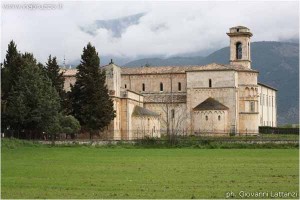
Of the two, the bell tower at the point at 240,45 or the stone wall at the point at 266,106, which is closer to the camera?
the bell tower at the point at 240,45

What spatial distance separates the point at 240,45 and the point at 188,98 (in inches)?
507

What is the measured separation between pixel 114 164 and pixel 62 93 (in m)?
35.7

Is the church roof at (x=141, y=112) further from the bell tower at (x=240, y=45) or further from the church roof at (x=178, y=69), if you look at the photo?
the bell tower at (x=240, y=45)

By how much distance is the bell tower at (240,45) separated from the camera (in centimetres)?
8150

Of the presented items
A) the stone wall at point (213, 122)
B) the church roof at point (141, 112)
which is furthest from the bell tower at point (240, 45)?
the church roof at point (141, 112)

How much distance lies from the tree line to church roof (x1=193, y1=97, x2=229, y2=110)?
1173cm

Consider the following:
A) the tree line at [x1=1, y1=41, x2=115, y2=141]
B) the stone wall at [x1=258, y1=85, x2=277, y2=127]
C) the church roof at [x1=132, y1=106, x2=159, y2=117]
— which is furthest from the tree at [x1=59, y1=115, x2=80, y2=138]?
the stone wall at [x1=258, y1=85, x2=277, y2=127]

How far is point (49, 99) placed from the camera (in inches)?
2168

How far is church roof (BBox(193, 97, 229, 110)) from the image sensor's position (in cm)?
7038

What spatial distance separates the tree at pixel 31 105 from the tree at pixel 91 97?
562 centimetres

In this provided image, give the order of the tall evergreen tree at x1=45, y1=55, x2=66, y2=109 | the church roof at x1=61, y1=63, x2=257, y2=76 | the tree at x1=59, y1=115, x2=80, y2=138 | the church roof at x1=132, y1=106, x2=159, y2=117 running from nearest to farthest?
the tree at x1=59, y1=115, x2=80, y2=138 → the tall evergreen tree at x1=45, y1=55, x2=66, y2=109 → the church roof at x1=132, y1=106, x2=159, y2=117 → the church roof at x1=61, y1=63, x2=257, y2=76

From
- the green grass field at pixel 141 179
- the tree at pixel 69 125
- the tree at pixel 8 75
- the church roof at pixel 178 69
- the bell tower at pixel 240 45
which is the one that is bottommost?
the green grass field at pixel 141 179

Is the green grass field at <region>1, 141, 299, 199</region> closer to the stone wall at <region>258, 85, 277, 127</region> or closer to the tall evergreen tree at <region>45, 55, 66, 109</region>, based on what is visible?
the tall evergreen tree at <region>45, 55, 66, 109</region>

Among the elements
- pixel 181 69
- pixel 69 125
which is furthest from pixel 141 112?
pixel 69 125
